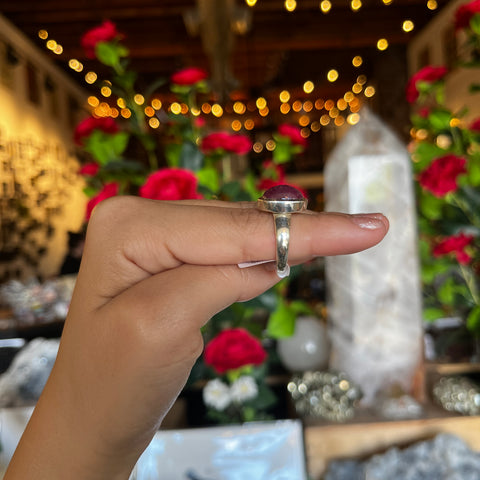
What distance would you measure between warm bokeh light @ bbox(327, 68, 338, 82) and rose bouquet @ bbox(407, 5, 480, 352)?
13.9 ft

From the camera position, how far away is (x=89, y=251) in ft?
0.96

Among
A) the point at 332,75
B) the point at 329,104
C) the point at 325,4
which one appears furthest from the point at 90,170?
the point at 329,104

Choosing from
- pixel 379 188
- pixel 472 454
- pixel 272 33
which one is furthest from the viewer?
pixel 272 33

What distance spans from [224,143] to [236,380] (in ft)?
1.31

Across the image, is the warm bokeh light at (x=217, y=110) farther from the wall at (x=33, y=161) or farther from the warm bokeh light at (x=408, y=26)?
the warm bokeh light at (x=408, y=26)

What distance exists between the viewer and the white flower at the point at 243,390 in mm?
807

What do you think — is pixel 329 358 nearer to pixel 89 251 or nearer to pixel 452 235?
pixel 452 235

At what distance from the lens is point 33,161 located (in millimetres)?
4305

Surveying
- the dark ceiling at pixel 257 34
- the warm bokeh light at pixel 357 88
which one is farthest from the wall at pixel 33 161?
the warm bokeh light at pixel 357 88

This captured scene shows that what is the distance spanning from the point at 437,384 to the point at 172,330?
68cm

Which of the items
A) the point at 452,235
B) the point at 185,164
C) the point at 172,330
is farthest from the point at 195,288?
the point at 452,235

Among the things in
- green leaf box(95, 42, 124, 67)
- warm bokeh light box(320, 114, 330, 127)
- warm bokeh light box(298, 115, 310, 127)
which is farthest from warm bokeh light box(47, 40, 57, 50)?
green leaf box(95, 42, 124, 67)

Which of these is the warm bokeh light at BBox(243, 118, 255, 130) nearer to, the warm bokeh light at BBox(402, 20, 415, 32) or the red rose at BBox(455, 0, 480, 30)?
the warm bokeh light at BBox(402, 20, 415, 32)

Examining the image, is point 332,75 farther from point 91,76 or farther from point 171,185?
point 171,185
